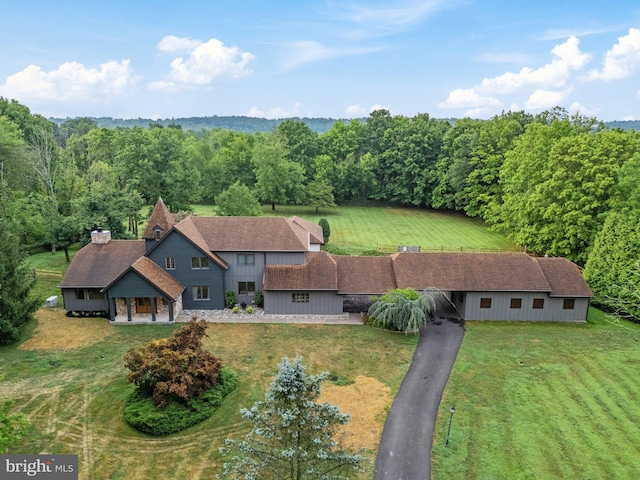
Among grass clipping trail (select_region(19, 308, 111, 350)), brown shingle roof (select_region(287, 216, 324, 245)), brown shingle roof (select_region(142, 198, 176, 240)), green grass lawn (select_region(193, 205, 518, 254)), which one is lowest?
grass clipping trail (select_region(19, 308, 111, 350))

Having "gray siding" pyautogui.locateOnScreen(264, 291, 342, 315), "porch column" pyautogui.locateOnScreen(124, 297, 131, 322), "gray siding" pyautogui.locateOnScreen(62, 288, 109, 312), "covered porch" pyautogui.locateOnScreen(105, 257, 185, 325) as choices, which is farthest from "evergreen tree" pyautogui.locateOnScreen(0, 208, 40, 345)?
"gray siding" pyautogui.locateOnScreen(264, 291, 342, 315)

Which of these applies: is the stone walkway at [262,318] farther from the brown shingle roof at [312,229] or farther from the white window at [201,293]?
the brown shingle roof at [312,229]

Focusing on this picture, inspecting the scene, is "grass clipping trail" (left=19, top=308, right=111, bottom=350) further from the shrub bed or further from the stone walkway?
the shrub bed

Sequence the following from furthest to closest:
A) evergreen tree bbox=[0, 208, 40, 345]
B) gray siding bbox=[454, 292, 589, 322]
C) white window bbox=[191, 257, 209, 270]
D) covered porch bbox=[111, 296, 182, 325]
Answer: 1. white window bbox=[191, 257, 209, 270]
2. gray siding bbox=[454, 292, 589, 322]
3. covered porch bbox=[111, 296, 182, 325]
4. evergreen tree bbox=[0, 208, 40, 345]

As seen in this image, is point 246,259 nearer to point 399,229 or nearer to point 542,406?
point 542,406

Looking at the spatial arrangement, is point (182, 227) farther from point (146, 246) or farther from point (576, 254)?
point (576, 254)

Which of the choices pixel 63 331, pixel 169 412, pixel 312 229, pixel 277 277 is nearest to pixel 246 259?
pixel 277 277
